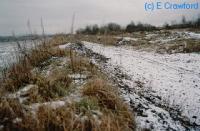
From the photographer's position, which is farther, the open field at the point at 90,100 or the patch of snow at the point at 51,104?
the patch of snow at the point at 51,104

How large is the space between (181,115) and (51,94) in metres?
2.08

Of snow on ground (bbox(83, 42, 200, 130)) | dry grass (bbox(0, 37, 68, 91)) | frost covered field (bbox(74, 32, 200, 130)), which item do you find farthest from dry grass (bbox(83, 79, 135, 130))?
dry grass (bbox(0, 37, 68, 91))

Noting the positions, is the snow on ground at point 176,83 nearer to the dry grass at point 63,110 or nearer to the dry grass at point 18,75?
the dry grass at point 63,110

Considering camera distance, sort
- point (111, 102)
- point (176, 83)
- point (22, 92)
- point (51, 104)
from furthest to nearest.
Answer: point (176, 83)
point (22, 92)
point (111, 102)
point (51, 104)

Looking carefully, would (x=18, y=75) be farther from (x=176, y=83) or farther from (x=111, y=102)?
(x=176, y=83)

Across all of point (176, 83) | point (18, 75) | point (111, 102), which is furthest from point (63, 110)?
point (176, 83)

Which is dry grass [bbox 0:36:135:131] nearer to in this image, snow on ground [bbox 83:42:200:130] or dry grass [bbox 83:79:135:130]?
dry grass [bbox 83:79:135:130]

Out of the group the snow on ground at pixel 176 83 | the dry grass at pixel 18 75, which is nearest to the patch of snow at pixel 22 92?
the dry grass at pixel 18 75

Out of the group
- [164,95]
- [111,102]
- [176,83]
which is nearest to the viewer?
[111,102]

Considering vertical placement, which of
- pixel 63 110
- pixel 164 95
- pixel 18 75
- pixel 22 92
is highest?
pixel 18 75

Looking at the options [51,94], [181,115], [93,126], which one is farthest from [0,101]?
[181,115]

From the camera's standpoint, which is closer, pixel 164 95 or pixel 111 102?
pixel 111 102

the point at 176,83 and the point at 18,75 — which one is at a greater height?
the point at 18,75

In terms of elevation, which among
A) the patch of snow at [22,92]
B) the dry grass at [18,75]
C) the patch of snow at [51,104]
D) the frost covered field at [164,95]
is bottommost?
the frost covered field at [164,95]
